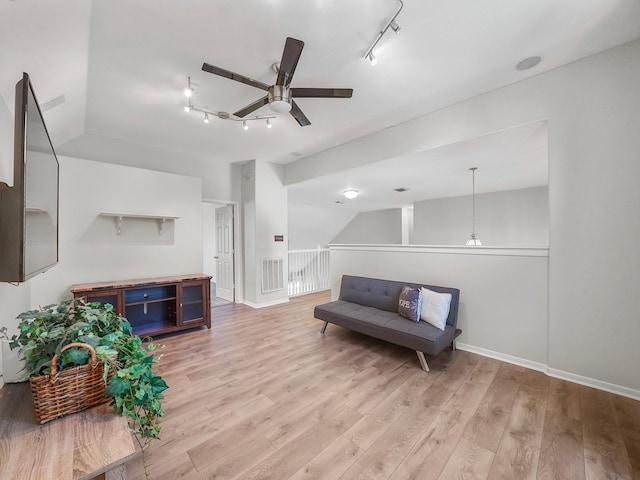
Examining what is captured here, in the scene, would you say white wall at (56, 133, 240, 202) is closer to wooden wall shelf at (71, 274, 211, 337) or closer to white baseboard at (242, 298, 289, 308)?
wooden wall shelf at (71, 274, 211, 337)

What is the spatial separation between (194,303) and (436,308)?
340 centimetres

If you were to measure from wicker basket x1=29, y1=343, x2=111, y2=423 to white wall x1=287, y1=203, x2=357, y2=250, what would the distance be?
22.4 feet

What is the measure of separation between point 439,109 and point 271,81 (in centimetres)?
204

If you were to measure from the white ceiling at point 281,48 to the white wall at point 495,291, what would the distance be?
1.41m

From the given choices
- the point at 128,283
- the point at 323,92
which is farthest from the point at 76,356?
the point at 128,283

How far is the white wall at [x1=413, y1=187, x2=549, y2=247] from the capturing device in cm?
587

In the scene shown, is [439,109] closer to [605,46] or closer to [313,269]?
[605,46]

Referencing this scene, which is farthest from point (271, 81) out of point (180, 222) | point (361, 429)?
point (361, 429)

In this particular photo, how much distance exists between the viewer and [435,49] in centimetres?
224

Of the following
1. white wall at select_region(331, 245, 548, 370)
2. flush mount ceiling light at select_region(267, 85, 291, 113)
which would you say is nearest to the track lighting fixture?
flush mount ceiling light at select_region(267, 85, 291, 113)

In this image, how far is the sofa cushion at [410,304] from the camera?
3.04m

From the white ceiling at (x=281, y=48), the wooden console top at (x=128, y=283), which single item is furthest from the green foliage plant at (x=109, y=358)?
the wooden console top at (x=128, y=283)

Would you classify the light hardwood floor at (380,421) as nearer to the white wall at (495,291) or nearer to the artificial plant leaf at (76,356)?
the white wall at (495,291)

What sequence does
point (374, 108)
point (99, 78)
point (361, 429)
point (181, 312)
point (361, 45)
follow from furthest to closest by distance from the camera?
point (181, 312)
point (374, 108)
point (99, 78)
point (361, 45)
point (361, 429)
